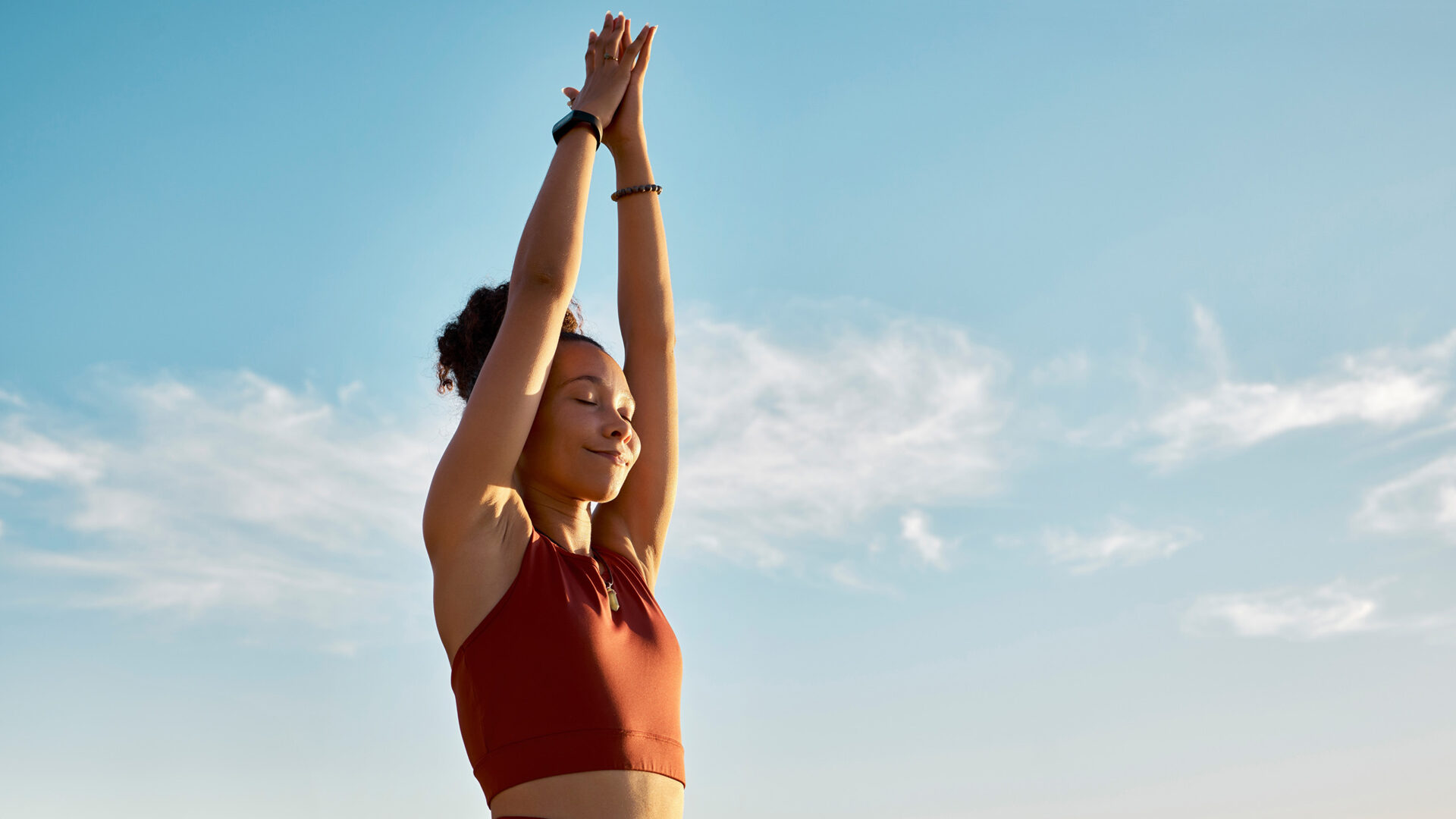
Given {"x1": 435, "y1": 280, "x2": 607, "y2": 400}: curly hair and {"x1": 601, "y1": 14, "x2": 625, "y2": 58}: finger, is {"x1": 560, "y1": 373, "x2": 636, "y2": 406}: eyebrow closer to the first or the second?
{"x1": 435, "y1": 280, "x2": 607, "y2": 400}: curly hair

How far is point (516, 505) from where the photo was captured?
11.4 ft

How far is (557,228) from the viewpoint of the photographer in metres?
3.57

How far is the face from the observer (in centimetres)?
378

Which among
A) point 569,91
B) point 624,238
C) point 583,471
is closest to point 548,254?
point 583,471

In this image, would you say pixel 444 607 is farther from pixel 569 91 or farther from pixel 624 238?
pixel 569 91

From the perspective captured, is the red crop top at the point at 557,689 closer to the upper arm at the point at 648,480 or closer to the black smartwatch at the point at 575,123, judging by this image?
the upper arm at the point at 648,480

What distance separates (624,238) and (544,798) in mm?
2183

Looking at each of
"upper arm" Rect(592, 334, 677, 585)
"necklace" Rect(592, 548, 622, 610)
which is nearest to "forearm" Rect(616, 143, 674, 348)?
"upper arm" Rect(592, 334, 677, 585)

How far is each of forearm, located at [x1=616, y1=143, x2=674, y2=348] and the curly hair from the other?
231 mm

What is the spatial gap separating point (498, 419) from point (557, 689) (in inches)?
30.0

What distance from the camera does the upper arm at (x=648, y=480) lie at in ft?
13.7

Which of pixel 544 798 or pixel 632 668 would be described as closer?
pixel 544 798

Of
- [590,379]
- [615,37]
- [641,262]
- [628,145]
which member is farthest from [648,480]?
[615,37]

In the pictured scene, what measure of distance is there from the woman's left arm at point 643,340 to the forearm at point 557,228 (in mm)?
701
